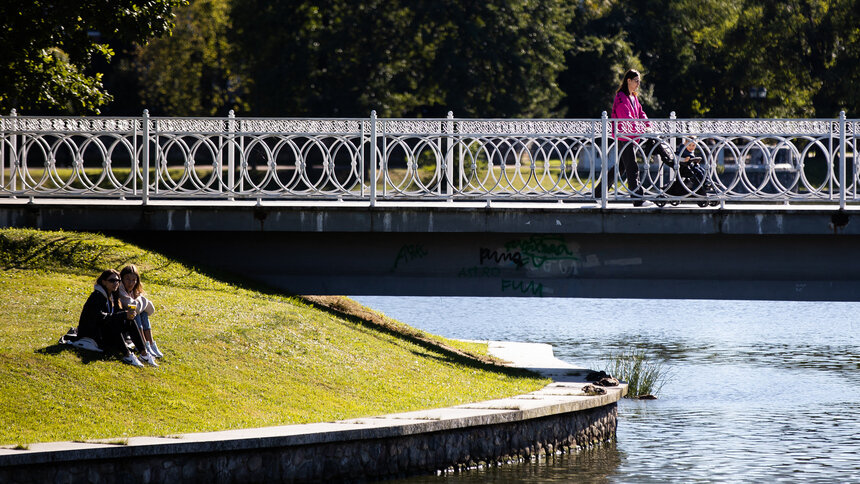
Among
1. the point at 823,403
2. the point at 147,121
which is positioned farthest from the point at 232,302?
the point at 823,403

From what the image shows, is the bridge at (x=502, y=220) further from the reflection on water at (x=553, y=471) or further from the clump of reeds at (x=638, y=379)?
the clump of reeds at (x=638, y=379)

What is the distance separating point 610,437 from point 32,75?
9.08m

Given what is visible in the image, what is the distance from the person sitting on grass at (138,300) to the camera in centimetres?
1247

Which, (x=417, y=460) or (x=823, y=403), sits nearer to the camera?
(x=417, y=460)

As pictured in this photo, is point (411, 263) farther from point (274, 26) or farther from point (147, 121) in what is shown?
point (274, 26)

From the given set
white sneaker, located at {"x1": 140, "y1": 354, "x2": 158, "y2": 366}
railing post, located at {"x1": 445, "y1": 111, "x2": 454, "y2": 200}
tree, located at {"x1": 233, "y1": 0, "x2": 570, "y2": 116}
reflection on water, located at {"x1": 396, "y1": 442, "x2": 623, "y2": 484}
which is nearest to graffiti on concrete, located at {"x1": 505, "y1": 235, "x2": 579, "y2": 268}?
railing post, located at {"x1": 445, "y1": 111, "x2": 454, "y2": 200}

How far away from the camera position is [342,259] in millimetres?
16250

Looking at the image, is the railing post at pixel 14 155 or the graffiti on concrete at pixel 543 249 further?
the railing post at pixel 14 155

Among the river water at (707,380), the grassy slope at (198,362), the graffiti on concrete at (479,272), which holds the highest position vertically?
the graffiti on concrete at (479,272)

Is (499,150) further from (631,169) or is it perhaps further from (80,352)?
(80,352)

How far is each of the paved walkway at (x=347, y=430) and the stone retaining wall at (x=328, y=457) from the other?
28 millimetres

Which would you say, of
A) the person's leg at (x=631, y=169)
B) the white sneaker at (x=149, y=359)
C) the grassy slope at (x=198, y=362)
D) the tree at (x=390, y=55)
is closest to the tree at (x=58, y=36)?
the grassy slope at (x=198, y=362)

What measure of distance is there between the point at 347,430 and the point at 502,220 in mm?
5001

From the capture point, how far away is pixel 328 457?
36.3 feet
